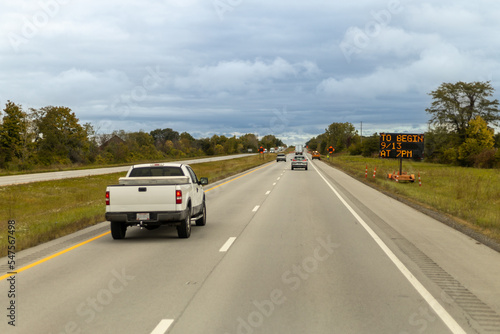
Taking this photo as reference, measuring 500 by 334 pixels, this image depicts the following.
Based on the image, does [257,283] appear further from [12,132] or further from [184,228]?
[12,132]

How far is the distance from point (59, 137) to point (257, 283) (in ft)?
242

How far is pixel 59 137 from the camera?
74500 mm

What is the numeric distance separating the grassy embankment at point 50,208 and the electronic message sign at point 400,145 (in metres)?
20.6

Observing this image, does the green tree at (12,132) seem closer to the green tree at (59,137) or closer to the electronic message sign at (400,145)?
the green tree at (59,137)

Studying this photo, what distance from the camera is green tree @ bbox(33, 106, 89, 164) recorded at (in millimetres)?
72250

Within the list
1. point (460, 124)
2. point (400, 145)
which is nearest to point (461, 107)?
point (460, 124)

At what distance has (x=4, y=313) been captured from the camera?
228 inches

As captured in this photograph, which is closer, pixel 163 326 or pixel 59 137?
pixel 163 326

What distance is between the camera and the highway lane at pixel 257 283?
5.45 meters

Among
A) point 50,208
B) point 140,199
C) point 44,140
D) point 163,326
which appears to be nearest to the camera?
point 163,326

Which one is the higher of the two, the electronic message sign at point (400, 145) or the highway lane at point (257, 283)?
the electronic message sign at point (400, 145)

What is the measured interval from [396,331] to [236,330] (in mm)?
1701

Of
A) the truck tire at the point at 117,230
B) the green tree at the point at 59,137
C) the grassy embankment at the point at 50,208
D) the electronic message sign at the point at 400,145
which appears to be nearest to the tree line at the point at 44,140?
the green tree at the point at 59,137

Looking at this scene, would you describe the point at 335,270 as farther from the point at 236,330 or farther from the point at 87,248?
the point at 87,248
